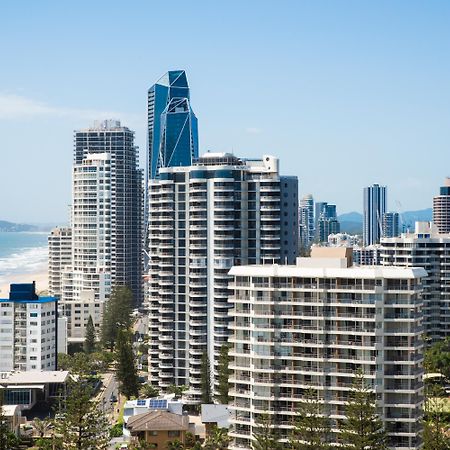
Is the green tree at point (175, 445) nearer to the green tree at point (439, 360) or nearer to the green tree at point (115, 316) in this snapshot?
the green tree at point (439, 360)

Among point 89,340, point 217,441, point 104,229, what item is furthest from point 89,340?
point 217,441

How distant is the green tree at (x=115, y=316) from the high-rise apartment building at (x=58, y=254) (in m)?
21.7

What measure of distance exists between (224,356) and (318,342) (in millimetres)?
15959

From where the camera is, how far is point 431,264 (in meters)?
71.2

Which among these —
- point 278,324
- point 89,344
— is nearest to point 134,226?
point 89,344

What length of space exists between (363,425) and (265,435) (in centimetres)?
411

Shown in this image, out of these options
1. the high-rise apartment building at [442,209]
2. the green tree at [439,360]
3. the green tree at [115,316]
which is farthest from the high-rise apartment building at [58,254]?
the high-rise apartment building at [442,209]

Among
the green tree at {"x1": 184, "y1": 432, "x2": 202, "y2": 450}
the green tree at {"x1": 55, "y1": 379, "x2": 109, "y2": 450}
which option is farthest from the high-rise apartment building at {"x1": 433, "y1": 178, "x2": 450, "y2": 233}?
the green tree at {"x1": 55, "y1": 379, "x2": 109, "y2": 450}

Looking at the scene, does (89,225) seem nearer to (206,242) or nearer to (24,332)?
(24,332)

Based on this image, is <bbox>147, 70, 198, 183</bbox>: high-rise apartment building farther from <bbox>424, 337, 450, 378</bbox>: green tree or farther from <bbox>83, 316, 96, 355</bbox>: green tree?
<bbox>424, 337, 450, 378</bbox>: green tree

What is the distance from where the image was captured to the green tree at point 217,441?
44.3 meters

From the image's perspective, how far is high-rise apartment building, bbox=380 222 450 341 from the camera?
70.3 meters

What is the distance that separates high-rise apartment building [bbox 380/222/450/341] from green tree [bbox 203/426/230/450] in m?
28.2

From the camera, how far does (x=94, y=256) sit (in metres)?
102
